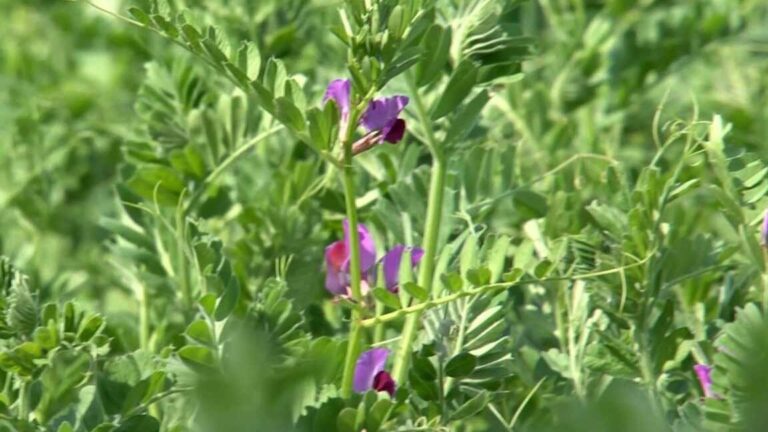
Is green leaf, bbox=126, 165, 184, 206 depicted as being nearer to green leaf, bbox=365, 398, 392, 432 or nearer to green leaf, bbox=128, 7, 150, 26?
green leaf, bbox=128, 7, 150, 26

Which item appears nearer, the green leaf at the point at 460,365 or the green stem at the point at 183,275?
the green leaf at the point at 460,365

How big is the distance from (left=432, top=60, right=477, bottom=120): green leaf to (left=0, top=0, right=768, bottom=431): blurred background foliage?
33mm

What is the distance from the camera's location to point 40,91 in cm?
213

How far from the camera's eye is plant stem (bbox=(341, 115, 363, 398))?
108cm

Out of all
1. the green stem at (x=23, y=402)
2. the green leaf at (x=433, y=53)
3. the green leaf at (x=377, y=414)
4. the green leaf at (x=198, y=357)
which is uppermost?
the green leaf at (x=433, y=53)

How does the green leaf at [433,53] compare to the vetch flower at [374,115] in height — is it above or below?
above

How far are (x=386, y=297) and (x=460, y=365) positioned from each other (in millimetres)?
86

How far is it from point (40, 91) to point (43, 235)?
0.33 metres

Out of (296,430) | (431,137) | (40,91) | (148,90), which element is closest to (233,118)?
(148,90)

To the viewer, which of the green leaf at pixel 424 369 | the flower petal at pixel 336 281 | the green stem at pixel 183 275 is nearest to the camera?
the green leaf at pixel 424 369

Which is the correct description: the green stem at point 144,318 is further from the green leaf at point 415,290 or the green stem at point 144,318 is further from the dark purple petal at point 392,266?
the green leaf at point 415,290

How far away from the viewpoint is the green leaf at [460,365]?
1119mm

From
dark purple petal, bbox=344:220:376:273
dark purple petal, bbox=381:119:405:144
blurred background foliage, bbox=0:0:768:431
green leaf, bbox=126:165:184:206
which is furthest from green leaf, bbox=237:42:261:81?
green leaf, bbox=126:165:184:206

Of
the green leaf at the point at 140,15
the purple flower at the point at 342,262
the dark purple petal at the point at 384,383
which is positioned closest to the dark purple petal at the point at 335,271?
the purple flower at the point at 342,262
